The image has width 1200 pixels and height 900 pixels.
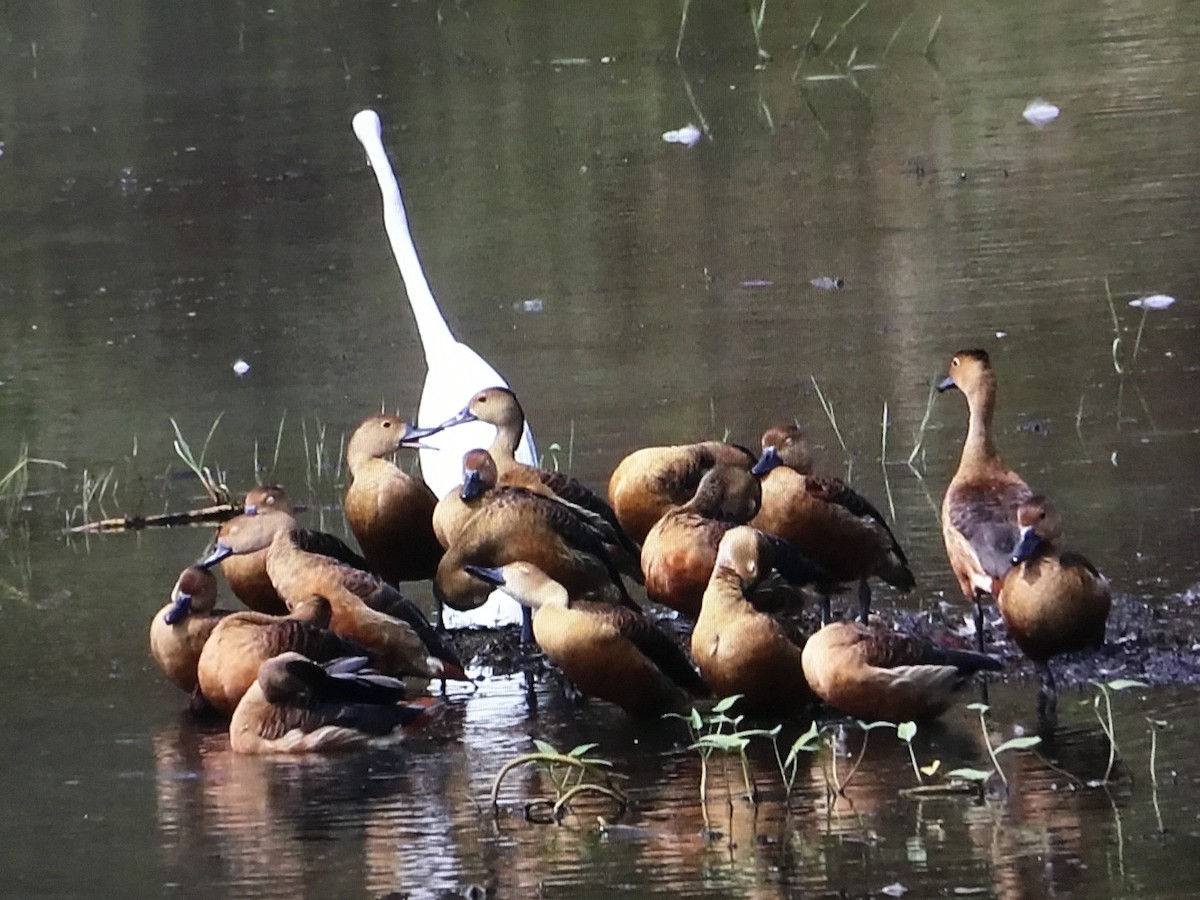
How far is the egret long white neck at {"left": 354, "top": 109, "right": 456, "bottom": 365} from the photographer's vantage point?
845 centimetres

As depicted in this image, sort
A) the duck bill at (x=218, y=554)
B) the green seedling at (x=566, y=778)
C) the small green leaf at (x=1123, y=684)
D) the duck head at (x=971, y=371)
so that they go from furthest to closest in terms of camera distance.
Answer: the duck head at (x=971, y=371) < the duck bill at (x=218, y=554) < the small green leaf at (x=1123, y=684) < the green seedling at (x=566, y=778)

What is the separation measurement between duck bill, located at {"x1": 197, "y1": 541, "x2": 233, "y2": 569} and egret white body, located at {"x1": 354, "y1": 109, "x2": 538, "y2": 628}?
68 centimetres

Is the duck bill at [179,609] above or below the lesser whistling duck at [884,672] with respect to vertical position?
above

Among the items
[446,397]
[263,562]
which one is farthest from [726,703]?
[446,397]

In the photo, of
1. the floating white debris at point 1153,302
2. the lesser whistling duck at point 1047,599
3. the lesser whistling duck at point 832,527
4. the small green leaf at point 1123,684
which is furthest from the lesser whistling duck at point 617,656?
the floating white debris at point 1153,302

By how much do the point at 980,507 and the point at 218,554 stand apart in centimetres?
201

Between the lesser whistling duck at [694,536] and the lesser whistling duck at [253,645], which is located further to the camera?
the lesser whistling duck at [694,536]

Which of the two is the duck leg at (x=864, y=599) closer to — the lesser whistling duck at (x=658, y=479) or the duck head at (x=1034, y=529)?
the lesser whistling duck at (x=658, y=479)

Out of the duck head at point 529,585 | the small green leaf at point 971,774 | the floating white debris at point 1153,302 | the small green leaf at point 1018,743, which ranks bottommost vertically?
the small green leaf at point 971,774

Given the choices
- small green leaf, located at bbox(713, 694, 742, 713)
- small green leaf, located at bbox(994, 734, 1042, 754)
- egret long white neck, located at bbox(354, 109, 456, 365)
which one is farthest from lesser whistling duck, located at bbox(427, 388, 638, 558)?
small green leaf, located at bbox(994, 734, 1042, 754)

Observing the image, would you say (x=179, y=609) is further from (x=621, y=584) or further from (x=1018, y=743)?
(x=1018, y=743)

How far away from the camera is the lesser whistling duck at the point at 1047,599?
563cm

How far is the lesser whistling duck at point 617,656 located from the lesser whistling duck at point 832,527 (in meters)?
0.66

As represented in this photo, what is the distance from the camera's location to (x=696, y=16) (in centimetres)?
1842
